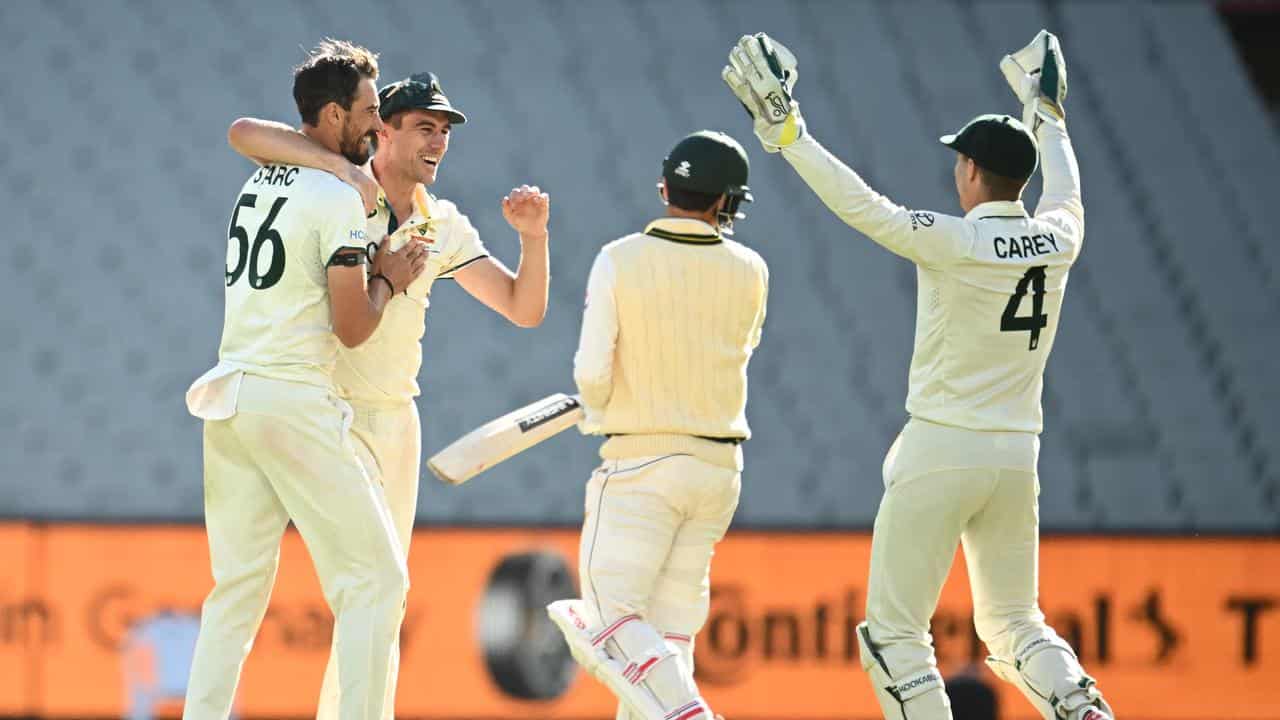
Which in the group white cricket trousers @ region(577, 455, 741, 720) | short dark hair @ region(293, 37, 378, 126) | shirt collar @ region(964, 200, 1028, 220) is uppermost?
short dark hair @ region(293, 37, 378, 126)

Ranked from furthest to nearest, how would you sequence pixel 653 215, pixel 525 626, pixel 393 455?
pixel 653 215 < pixel 525 626 < pixel 393 455

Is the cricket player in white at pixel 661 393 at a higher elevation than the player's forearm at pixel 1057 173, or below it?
below

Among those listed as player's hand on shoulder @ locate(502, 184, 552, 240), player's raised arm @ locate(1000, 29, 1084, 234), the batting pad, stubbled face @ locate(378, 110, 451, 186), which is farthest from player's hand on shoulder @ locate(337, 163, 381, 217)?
player's raised arm @ locate(1000, 29, 1084, 234)

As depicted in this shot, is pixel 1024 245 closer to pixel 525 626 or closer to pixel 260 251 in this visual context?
pixel 260 251

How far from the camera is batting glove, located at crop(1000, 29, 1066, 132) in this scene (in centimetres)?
458

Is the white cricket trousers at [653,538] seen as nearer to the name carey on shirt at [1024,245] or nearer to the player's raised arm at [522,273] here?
the player's raised arm at [522,273]

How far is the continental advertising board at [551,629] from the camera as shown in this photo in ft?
22.8

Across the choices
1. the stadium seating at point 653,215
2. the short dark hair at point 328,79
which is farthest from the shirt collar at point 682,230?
the stadium seating at point 653,215

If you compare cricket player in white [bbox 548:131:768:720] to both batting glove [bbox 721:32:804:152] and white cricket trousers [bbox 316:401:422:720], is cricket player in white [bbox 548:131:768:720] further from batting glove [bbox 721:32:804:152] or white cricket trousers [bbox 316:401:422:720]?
white cricket trousers [bbox 316:401:422:720]

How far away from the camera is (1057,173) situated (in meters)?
4.46

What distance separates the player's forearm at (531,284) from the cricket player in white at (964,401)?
0.69m

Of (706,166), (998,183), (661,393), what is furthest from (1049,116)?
(661,393)

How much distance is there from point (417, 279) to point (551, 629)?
3135mm

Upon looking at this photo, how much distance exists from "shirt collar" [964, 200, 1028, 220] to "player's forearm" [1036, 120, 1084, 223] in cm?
17
